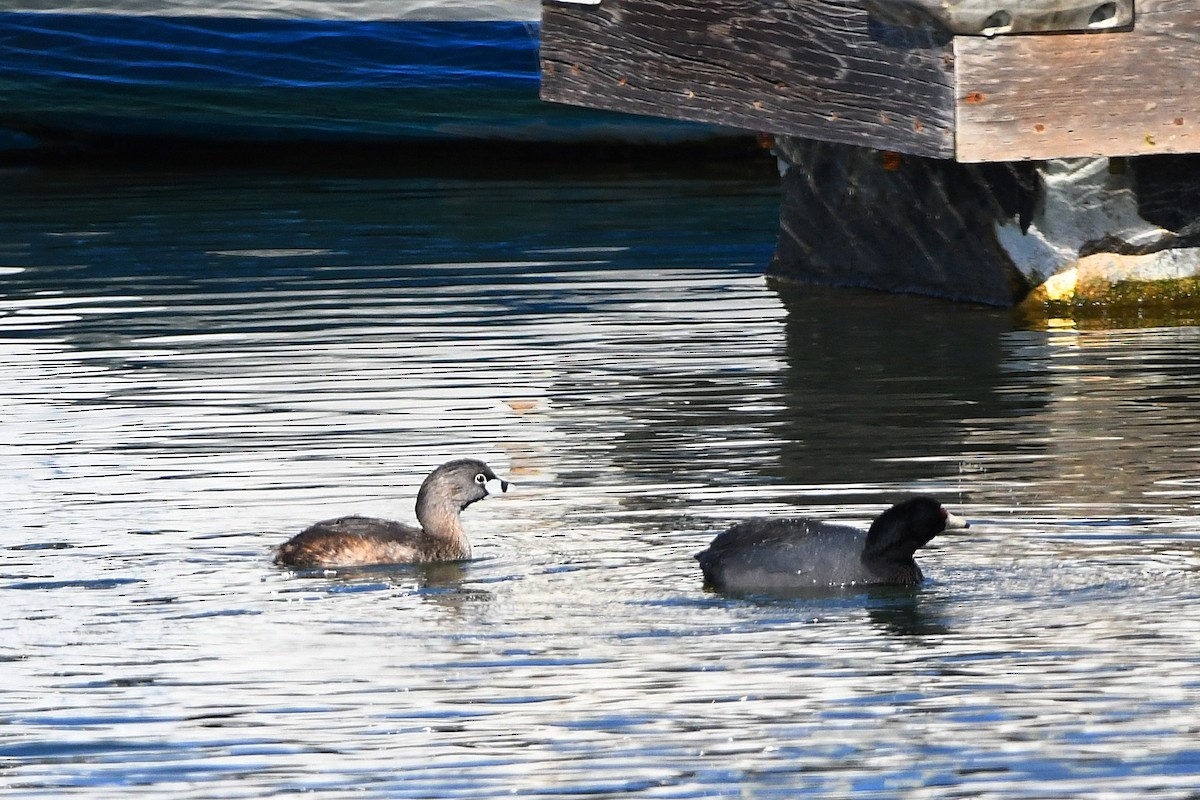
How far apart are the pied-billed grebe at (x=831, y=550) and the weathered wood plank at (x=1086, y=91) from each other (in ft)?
14.2

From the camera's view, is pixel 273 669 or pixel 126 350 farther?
pixel 126 350

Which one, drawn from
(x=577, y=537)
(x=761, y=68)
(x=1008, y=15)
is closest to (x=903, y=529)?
(x=577, y=537)

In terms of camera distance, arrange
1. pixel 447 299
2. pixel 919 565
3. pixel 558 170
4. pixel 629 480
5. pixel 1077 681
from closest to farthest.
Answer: pixel 1077 681 < pixel 919 565 < pixel 629 480 < pixel 447 299 < pixel 558 170

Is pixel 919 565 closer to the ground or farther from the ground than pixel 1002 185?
closer to the ground

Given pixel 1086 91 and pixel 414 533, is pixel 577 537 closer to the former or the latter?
pixel 414 533

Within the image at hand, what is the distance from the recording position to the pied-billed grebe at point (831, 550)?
8062mm

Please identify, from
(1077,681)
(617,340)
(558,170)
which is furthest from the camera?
(558,170)

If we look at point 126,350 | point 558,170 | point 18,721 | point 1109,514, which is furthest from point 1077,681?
point 558,170

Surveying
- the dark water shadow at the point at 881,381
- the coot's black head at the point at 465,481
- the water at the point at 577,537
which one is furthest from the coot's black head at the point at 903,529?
the coot's black head at the point at 465,481

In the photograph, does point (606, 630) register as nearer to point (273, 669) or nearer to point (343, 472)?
point (273, 669)

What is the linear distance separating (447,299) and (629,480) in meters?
5.39

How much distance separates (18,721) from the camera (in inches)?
264

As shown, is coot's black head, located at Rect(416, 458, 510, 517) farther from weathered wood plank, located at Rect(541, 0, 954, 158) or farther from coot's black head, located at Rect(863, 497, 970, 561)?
weathered wood plank, located at Rect(541, 0, 954, 158)

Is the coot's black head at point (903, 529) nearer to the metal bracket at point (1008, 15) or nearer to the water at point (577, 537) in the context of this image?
the water at point (577, 537)
